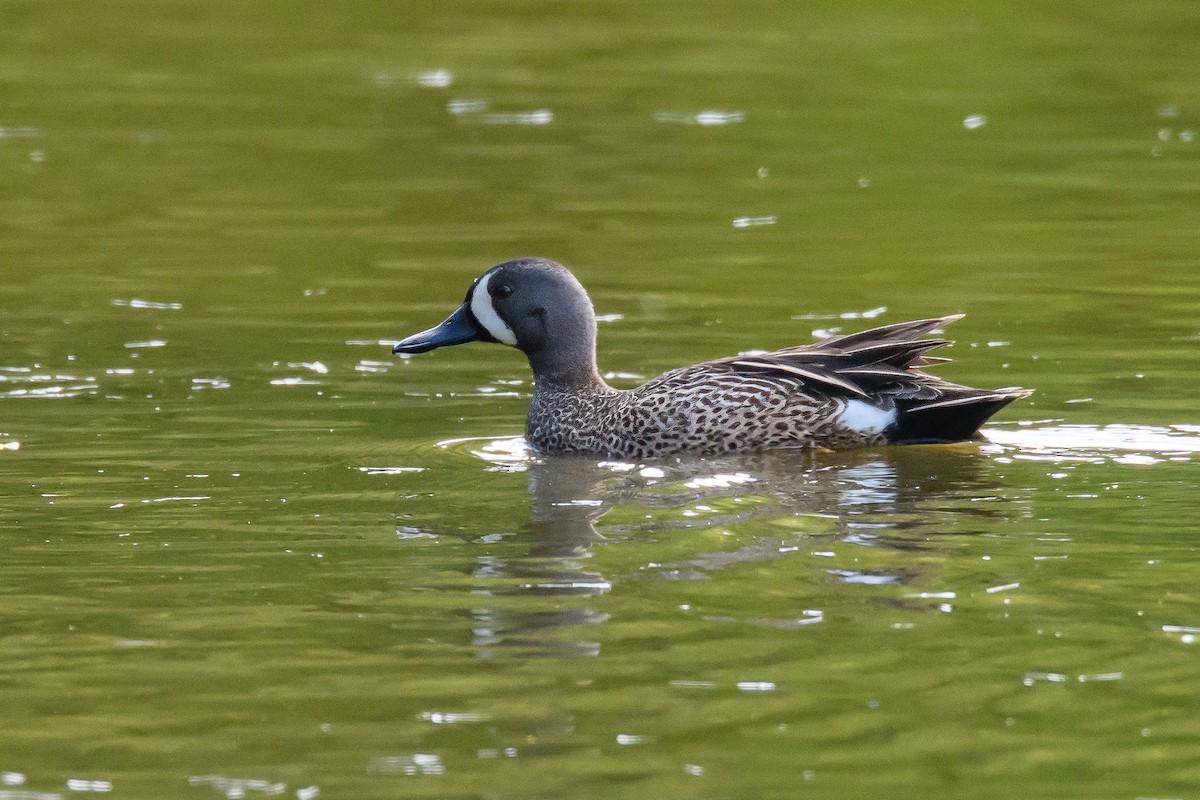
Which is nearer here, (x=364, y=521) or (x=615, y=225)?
(x=364, y=521)

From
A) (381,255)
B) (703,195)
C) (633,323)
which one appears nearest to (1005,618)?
(633,323)

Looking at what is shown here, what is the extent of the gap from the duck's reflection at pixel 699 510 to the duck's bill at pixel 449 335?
37.4 inches

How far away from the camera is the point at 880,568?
23.7ft

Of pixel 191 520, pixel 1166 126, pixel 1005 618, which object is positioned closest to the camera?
pixel 1005 618

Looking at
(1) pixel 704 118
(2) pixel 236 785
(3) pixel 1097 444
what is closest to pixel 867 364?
(3) pixel 1097 444

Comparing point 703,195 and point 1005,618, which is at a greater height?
point 703,195

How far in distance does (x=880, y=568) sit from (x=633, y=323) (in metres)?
5.27

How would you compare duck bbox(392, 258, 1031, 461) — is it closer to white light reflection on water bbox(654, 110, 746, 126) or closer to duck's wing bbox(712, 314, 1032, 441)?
duck's wing bbox(712, 314, 1032, 441)

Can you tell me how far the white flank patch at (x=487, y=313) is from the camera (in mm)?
Answer: 10156

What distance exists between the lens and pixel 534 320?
1020 centimetres

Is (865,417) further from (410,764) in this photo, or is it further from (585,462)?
(410,764)

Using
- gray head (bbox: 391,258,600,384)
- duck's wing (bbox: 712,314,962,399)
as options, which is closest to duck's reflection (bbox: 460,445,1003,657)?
duck's wing (bbox: 712,314,962,399)

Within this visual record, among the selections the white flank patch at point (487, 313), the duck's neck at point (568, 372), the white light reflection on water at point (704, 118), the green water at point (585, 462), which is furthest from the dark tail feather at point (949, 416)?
the white light reflection on water at point (704, 118)

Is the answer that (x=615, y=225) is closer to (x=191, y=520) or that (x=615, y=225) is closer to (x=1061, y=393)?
(x=1061, y=393)
